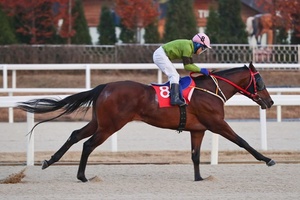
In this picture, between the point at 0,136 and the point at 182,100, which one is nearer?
the point at 182,100

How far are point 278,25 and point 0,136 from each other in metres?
13.7

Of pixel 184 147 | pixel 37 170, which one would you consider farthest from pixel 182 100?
pixel 184 147

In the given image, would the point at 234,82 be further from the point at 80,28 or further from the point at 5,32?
the point at 80,28

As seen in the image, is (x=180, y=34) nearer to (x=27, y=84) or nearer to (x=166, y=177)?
(x=27, y=84)

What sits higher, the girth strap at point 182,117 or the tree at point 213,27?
the tree at point 213,27

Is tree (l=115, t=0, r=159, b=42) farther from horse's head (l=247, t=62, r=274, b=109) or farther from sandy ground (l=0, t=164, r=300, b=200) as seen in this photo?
horse's head (l=247, t=62, r=274, b=109)

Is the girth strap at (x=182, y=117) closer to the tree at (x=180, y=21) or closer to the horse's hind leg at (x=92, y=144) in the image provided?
the horse's hind leg at (x=92, y=144)

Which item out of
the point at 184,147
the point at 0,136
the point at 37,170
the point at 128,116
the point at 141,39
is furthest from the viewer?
the point at 141,39

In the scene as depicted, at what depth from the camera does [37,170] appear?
1130 cm

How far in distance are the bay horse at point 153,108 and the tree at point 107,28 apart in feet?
58.8

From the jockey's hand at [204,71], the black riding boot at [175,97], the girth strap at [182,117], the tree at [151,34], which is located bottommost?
the girth strap at [182,117]

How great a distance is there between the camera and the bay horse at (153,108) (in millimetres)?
10148

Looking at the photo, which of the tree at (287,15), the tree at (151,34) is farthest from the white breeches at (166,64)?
the tree at (151,34)

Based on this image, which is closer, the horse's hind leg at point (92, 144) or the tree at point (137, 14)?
the horse's hind leg at point (92, 144)
